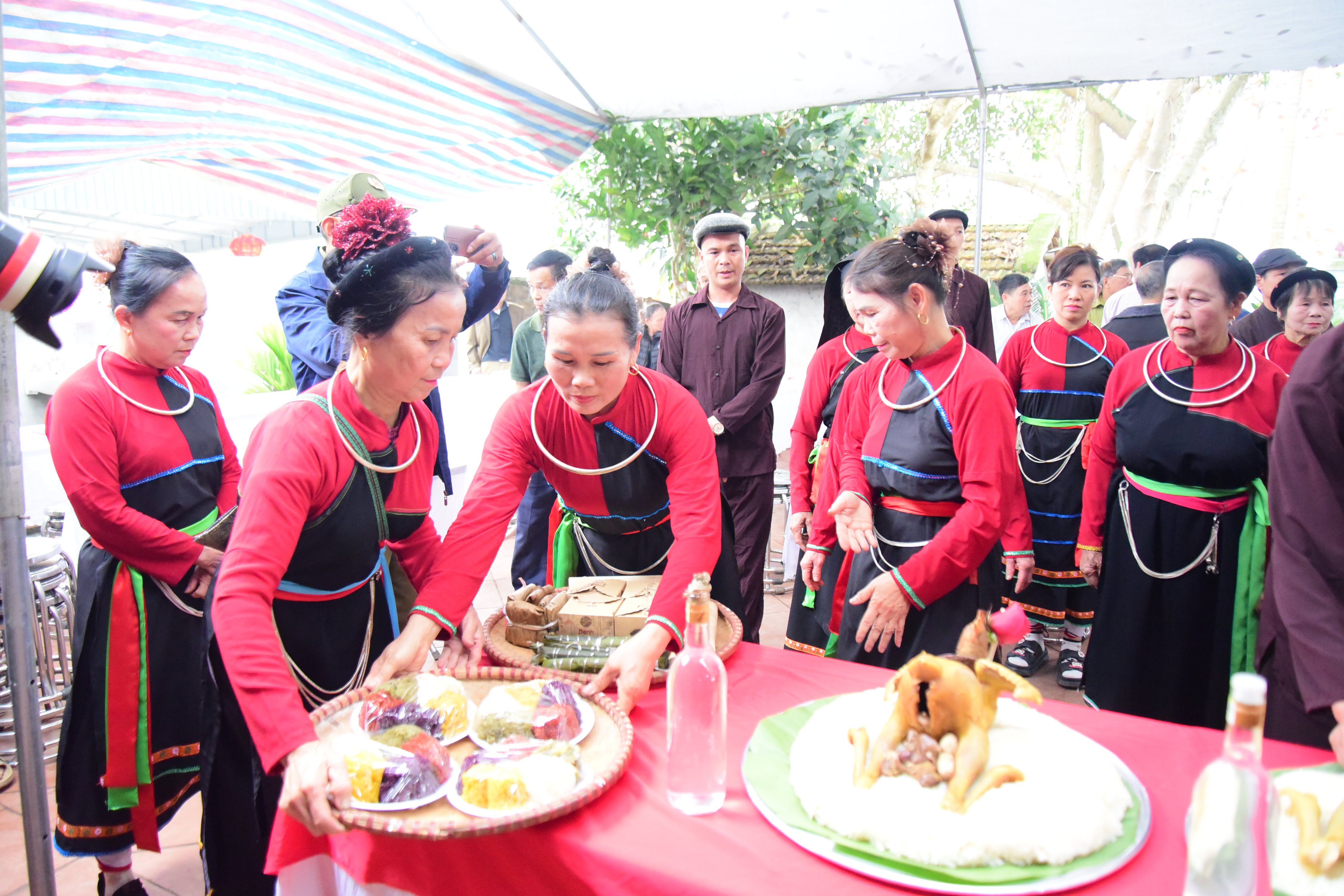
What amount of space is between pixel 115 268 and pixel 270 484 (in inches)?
→ 56.8

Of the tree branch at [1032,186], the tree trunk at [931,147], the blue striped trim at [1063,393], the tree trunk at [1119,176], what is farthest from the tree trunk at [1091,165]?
the blue striped trim at [1063,393]

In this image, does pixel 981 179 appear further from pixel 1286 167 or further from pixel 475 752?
pixel 1286 167

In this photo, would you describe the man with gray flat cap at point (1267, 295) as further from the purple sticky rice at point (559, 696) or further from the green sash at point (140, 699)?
the green sash at point (140, 699)

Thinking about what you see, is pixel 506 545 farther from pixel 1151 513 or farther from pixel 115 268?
pixel 1151 513

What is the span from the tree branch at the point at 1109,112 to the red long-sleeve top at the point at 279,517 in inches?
529

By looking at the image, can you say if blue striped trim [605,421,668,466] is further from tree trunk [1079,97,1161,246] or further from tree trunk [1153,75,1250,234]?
tree trunk [1079,97,1161,246]

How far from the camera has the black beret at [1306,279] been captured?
11.9ft

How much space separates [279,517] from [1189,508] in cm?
238

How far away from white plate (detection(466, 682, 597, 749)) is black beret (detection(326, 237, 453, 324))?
2.61 ft

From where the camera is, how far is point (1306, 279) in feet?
12.0

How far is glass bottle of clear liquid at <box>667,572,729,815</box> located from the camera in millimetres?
1156

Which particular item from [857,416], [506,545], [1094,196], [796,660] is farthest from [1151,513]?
[1094,196]

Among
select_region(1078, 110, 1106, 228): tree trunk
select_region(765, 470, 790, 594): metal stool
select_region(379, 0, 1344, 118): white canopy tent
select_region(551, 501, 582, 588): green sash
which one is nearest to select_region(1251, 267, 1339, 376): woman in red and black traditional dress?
select_region(379, 0, 1344, 118): white canopy tent

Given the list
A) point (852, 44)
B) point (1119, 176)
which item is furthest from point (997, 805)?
point (1119, 176)
